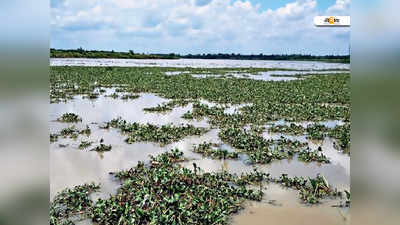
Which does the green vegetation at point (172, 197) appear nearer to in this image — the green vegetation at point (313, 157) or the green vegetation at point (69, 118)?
the green vegetation at point (313, 157)

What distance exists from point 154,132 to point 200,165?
2511 mm

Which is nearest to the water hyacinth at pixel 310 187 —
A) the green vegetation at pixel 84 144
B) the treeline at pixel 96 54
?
the green vegetation at pixel 84 144

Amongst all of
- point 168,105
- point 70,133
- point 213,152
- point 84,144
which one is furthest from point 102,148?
point 168,105

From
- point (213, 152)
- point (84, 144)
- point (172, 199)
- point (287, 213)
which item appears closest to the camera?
point (172, 199)

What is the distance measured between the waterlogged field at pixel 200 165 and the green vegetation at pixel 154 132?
26 millimetres

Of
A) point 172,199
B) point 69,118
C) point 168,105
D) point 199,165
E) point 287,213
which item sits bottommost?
point 287,213

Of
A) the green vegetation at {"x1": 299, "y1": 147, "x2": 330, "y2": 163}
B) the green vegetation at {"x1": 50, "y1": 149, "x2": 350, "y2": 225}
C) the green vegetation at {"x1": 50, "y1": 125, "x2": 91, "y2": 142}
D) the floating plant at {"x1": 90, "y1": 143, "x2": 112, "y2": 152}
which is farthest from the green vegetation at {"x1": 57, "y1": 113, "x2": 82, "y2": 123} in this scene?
the green vegetation at {"x1": 299, "y1": 147, "x2": 330, "y2": 163}

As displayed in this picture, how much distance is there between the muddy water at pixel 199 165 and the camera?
4.62 metres

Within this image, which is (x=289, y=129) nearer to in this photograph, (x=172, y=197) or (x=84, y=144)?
(x=84, y=144)

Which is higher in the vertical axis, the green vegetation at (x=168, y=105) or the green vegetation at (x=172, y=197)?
the green vegetation at (x=168, y=105)

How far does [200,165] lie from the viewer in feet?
21.9
